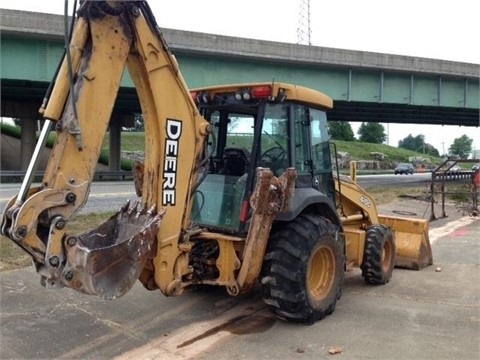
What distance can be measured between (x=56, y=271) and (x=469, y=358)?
11.2 ft

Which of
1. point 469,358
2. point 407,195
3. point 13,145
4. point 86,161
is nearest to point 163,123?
point 86,161

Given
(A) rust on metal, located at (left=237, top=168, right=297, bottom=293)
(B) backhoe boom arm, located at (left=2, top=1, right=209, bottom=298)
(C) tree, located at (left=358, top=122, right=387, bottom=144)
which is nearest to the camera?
(B) backhoe boom arm, located at (left=2, top=1, right=209, bottom=298)

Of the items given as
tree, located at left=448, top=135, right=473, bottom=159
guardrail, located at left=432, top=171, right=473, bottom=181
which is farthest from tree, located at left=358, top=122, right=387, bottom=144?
guardrail, located at left=432, top=171, right=473, bottom=181

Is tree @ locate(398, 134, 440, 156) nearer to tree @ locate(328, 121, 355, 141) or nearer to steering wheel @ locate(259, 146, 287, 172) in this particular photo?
tree @ locate(328, 121, 355, 141)

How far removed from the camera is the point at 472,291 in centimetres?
653

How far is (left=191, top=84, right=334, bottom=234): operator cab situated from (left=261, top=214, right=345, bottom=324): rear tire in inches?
A: 15.7

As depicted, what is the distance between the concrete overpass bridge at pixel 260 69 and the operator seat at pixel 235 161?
13.3 metres

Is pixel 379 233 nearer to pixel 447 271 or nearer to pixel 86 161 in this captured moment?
pixel 447 271

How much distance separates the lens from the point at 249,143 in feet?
18.0

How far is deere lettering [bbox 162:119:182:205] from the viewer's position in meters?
4.45

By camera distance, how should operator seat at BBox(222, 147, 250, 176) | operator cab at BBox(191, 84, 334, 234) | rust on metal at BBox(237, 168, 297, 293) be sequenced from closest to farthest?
rust on metal at BBox(237, 168, 297, 293), operator cab at BBox(191, 84, 334, 234), operator seat at BBox(222, 147, 250, 176)

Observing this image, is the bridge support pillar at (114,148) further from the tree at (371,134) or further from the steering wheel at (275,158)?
the tree at (371,134)

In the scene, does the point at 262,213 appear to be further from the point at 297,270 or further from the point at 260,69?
the point at 260,69

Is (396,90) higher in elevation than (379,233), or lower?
higher
